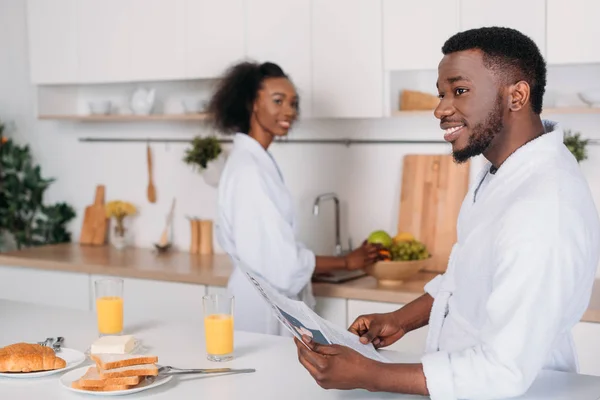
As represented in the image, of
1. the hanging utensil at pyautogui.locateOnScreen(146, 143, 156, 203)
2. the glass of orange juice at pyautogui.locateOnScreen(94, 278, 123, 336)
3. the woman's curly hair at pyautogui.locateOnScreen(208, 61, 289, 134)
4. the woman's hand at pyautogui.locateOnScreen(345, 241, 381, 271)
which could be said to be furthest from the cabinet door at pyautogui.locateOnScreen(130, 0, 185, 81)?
the glass of orange juice at pyautogui.locateOnScreen(94, 278, 123, 336)

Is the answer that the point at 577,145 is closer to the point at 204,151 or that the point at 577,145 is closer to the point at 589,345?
the point at 589,345

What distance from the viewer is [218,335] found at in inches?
84.8

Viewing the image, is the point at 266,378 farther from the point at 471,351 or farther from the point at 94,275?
the point at 94,275

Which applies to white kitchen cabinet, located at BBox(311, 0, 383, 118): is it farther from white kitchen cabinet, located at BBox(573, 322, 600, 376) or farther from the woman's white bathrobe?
white kitchen cabinet, located at BBox(573, 322, 600, 376)

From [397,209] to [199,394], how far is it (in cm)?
226

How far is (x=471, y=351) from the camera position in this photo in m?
1.71

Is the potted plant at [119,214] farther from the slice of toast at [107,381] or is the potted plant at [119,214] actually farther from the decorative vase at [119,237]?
the slice of toast at [107,381]

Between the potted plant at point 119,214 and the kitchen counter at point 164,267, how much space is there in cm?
4

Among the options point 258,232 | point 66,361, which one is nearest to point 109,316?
point 66,361

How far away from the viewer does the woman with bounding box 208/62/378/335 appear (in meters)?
3.28

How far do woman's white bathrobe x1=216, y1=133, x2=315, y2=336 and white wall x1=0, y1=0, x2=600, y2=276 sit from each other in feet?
2.38

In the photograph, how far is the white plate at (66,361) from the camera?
2025 mm

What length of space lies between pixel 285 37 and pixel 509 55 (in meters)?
2.11

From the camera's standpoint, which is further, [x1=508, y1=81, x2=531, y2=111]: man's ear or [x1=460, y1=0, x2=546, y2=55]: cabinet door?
[x1=460, y1=0, x2=546, y2=55]: cabinet door
